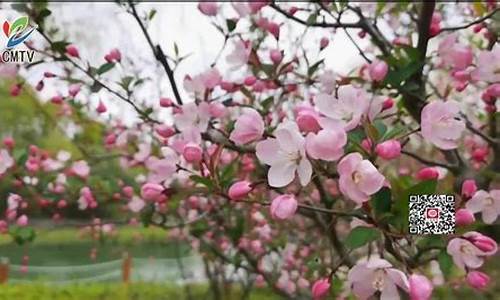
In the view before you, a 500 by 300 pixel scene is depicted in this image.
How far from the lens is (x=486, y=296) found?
6.47 feet

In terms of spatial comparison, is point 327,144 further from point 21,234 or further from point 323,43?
point 21,234

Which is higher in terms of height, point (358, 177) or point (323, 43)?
point (323, 43)

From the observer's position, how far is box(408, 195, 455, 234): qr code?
66 cm

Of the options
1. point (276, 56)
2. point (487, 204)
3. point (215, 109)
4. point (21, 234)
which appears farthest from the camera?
point (21, 234)

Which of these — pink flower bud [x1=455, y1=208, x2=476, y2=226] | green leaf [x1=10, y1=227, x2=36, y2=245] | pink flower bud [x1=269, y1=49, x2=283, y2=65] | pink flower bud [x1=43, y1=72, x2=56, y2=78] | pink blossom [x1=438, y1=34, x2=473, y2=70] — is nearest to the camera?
pink flower bud [x1=455, y1=208, x2=476, y2=226]

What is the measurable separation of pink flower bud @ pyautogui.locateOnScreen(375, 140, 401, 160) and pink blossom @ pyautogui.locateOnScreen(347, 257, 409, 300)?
0.10 meters

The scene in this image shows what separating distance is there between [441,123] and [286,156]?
159 mm

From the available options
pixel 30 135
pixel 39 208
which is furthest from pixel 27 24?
pixel 30 135

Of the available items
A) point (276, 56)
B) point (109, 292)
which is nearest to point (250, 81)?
point (276, 56)

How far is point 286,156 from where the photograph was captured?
2.13 feet

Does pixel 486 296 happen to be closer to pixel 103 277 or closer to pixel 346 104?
pixel 346 104

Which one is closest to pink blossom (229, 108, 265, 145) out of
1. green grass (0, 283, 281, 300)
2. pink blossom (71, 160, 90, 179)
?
pink blossom (71, 160, 90, 179)

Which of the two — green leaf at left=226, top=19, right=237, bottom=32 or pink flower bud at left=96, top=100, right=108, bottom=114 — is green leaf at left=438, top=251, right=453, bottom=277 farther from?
pink flower bud at left=96, top=100, right=108, bottom=114

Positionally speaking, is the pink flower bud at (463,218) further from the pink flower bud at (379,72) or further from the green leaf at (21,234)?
the green leaf at (21,234)
